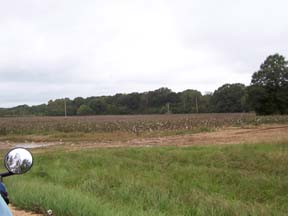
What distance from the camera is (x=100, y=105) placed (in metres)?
95.0

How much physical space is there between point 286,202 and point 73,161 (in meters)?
7.47

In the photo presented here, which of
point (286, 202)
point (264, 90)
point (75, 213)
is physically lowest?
point (286, 202)

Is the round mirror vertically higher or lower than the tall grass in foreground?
higher

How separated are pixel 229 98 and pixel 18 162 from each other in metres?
82.4

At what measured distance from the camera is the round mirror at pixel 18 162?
3.46m

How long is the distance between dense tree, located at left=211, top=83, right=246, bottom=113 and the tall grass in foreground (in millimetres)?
67905

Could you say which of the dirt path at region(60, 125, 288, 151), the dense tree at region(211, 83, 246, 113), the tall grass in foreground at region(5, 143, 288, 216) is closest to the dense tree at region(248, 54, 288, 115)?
the dense tree at region(211, 83, 246, 113)

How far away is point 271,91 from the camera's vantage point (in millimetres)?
53656

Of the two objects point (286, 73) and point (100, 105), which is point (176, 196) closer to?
point (286, 73)

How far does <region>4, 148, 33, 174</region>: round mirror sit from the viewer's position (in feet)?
11.3

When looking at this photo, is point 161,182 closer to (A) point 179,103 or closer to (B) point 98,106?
(B) point 98,106

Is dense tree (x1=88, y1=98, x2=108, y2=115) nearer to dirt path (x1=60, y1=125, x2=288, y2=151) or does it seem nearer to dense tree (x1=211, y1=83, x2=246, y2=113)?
dense tree (x1=211, y1=83, x2=246, y2=113)

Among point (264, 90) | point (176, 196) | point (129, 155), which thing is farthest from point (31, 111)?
point (176, 196)

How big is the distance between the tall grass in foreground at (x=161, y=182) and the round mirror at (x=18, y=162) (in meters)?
2.82
